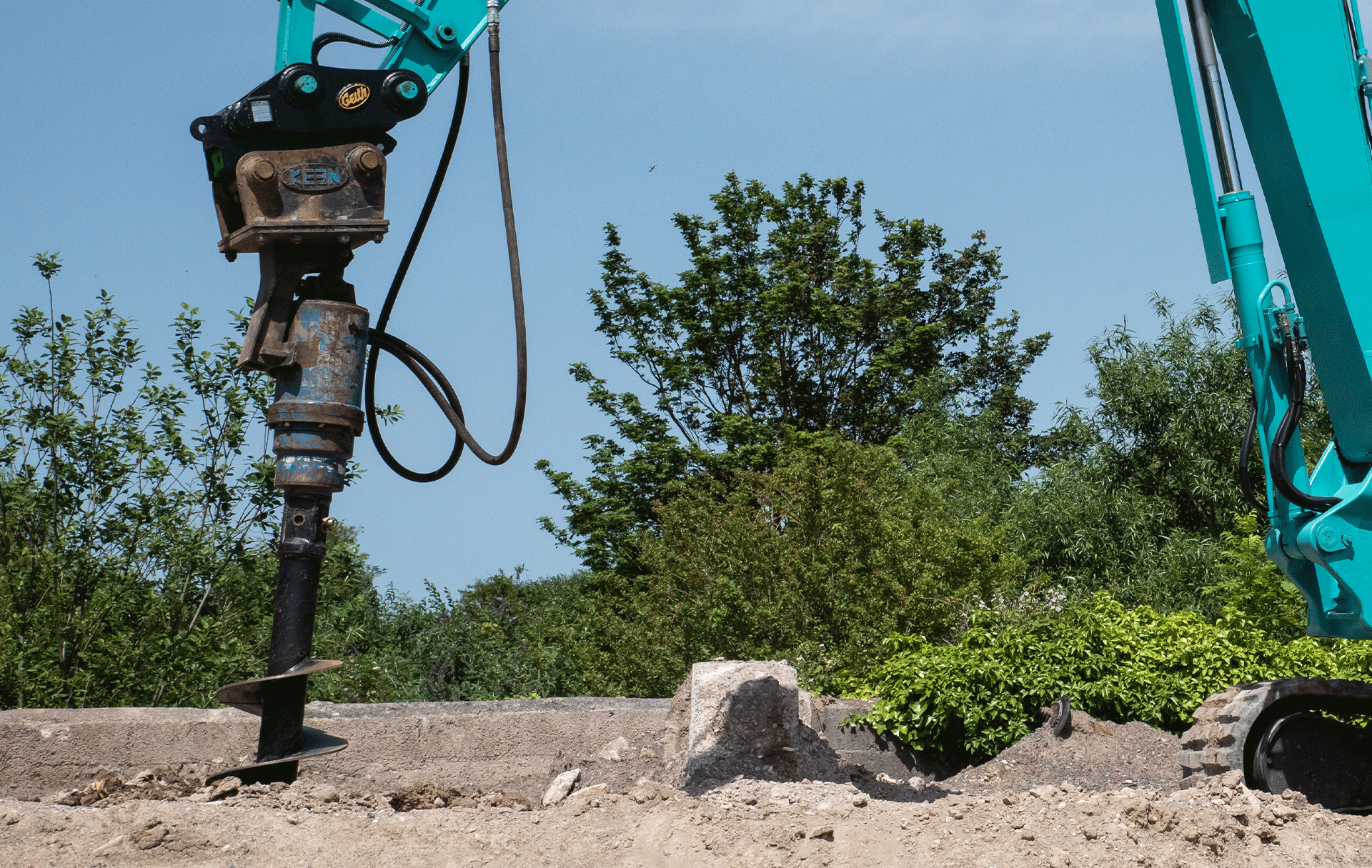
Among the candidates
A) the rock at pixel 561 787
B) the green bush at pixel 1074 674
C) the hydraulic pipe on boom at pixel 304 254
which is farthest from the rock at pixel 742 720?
the hydraulic pipe on boom at pixel 304 254

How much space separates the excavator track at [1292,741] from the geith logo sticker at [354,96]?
457 cm

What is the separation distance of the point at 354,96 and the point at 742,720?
3.70 metres

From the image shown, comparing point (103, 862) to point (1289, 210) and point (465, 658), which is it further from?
point (465, 658)

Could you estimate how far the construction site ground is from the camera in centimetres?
359

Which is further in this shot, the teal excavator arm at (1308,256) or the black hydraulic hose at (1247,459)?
the black hydraulic hose at (1247,459)

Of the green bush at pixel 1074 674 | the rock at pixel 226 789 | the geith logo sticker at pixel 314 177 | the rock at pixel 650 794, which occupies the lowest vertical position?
the rock at pixel 650 794

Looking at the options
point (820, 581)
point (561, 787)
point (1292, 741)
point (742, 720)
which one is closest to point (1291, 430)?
point (1292, 741)

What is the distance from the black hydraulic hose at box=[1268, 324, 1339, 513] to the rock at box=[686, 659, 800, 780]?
2618mm

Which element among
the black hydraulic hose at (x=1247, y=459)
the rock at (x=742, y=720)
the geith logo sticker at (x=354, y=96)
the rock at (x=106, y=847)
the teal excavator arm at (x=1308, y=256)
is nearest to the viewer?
the rock at (x=106, y=847)

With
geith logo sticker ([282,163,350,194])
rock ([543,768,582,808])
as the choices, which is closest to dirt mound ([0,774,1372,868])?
rock ([543,768,582,808])

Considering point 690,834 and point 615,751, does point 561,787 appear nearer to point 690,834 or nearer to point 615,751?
point 615,751

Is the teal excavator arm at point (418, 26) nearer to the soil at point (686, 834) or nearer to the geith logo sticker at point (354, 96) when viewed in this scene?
the geith logo sticker at point (354, 96)

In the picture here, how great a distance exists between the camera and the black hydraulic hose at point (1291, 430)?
498 centimetres

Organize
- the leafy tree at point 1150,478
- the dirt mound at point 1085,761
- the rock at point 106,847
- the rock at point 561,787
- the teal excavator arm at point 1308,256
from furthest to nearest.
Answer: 1. the leafy tree at point 1150,478
2. the dirt mound at point 1085,761
3. the rock at point 561,787
4. the teal excavator arm at point 1308,256
5. the rock at point 106,847
